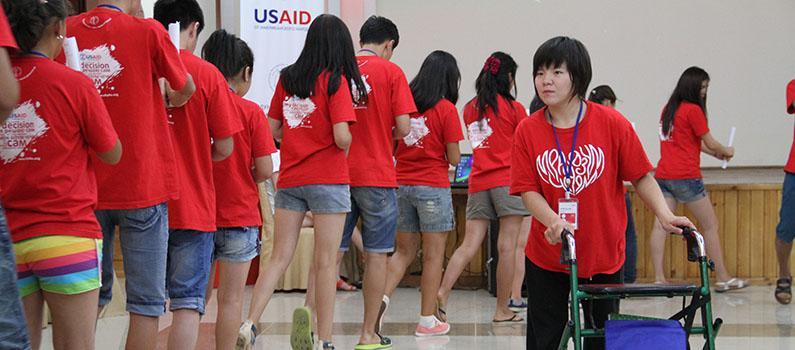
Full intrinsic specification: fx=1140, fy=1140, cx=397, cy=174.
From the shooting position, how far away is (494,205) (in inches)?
249

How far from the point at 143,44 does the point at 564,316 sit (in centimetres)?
158

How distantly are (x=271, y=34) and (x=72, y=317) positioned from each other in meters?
5.03

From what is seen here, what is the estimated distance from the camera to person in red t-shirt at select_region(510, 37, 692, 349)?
3516mm

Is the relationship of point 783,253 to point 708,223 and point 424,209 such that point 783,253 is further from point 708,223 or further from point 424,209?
point 424,209

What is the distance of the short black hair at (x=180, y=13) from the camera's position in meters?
4.02

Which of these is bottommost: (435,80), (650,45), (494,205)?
(494,205)

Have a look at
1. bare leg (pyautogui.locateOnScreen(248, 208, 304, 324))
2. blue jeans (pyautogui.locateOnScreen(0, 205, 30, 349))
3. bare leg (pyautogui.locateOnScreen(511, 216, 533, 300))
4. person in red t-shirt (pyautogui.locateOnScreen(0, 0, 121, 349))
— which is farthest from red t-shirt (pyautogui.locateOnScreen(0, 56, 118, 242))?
bare leg (pyautogui.locateOnScreen(511, 216, 533, 300))

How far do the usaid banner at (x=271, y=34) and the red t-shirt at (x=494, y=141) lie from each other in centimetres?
197

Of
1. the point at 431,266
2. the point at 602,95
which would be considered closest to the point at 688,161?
the point at 602,95

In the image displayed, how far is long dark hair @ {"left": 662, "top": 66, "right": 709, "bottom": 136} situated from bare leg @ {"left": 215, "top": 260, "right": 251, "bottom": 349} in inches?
170

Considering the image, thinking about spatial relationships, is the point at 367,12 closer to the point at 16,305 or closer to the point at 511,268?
the point at 511,268

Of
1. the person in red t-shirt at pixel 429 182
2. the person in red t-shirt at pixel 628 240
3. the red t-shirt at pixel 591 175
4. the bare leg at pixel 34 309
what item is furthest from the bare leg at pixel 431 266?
the bare leg at pixel 34 309

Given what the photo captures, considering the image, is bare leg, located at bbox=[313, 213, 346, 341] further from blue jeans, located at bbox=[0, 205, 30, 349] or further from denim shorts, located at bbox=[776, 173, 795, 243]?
denim shorts, located at bbox=[776, 173, 795, 243]

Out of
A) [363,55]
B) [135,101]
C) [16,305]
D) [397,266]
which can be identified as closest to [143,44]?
[135,101]
